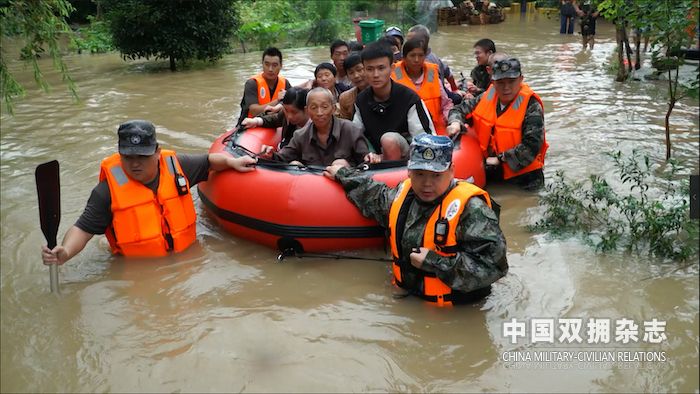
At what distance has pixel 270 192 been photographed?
437 cm

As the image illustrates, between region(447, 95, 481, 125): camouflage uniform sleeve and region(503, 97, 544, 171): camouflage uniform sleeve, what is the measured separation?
530 mm

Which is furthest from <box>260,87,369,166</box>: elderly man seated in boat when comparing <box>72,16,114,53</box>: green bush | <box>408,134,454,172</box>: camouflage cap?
<box>72,16,114,53</box>: green bush

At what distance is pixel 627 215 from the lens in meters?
4.53

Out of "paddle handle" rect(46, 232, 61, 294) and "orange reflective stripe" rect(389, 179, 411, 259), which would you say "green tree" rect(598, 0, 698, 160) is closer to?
"orange reflective stripe" rect(389, 179, 411, 259)

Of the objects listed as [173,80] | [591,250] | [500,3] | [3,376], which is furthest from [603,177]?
[500,3]

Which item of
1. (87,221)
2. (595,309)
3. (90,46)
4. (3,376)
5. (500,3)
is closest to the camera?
(3,376)

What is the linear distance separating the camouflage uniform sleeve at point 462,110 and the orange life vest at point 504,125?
0.08 metres

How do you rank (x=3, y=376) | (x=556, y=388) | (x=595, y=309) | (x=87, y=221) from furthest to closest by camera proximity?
(x=87, y=221), (x=595, y=309), (x=3, y=376), (x=556, y=388)

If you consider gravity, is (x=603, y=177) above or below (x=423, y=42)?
below

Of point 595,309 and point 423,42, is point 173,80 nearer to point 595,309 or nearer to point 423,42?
point 423,42

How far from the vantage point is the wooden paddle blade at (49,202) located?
3953mm

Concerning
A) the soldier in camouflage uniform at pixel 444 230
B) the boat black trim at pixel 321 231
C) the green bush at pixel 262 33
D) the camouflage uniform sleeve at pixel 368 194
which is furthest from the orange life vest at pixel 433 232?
the green bush at pixel 262 33

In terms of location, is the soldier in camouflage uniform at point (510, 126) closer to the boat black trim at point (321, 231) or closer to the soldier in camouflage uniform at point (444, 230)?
the boat black trim at point (321, 231)

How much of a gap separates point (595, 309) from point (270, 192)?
85.5 inches
